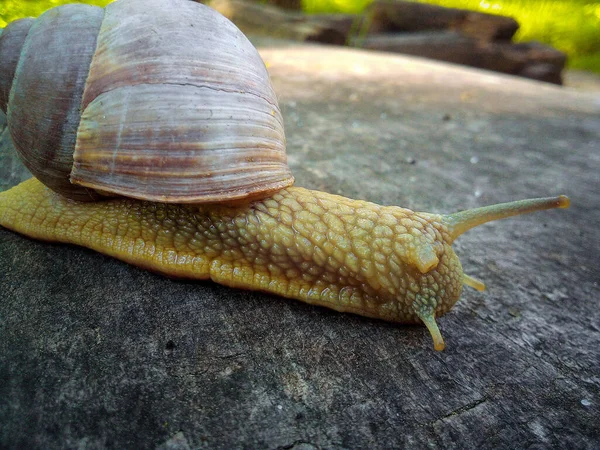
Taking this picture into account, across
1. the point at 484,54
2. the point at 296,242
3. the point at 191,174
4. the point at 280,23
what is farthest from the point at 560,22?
the point at 191,174

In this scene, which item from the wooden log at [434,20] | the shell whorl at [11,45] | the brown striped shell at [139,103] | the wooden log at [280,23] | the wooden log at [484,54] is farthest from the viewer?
the wooden log at [434,20]

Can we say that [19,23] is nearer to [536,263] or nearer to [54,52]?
[54,52]

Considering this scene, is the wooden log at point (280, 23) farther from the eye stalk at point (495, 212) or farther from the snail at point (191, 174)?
the eye stalk at point (495, 212)

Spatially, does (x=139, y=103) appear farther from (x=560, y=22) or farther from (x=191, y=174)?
(x=560, y=22)

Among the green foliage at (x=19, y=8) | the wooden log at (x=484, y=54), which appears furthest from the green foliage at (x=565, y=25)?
the green foliage at (x=19, y=8)

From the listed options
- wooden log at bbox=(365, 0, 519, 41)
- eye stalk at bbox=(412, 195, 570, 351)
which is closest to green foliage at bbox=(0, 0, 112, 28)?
eye stalk at bbox=(412, 195, 570, 351)

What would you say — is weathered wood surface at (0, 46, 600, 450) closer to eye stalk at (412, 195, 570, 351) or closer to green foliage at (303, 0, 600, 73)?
eye stalk at (412, 195, 570, 351)

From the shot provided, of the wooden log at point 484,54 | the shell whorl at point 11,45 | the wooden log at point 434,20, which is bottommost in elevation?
the wooden log at point 484,54

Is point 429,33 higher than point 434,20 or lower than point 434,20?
lower
